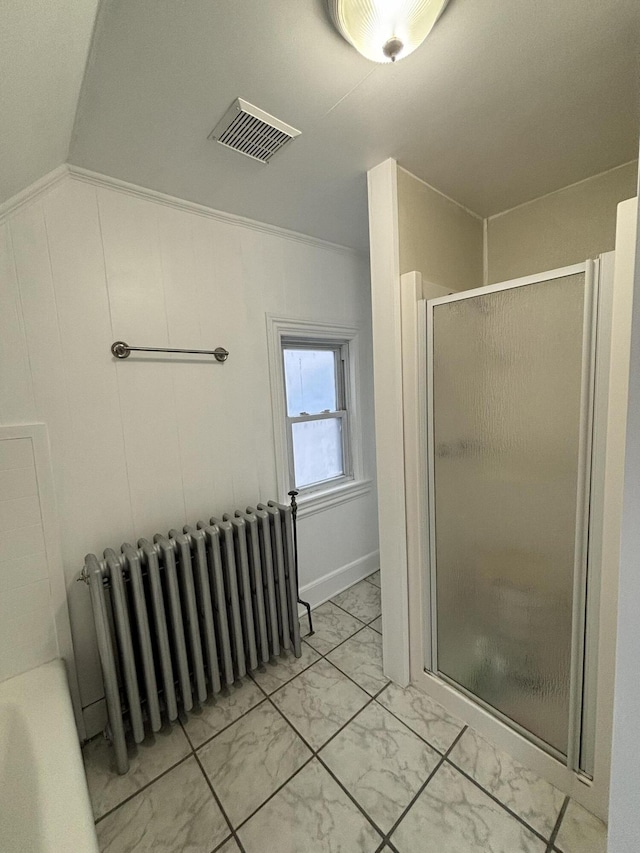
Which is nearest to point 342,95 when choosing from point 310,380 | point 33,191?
point 33,191

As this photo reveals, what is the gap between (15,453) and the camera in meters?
1.24

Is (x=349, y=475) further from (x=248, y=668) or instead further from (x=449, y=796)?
(x=449, y=796)

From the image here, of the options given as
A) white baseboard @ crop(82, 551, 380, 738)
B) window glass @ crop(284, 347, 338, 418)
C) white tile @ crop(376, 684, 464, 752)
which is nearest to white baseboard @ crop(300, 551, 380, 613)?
white baseboard @ crop(82, 551, 380, 738)

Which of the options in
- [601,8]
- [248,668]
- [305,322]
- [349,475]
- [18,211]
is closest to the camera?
[601,8]

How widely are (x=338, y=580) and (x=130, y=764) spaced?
1.39 m

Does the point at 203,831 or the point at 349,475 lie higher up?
the point at 349,475

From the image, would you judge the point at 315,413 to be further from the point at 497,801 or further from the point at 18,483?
the point at 497,801

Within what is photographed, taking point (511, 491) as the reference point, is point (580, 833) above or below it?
below

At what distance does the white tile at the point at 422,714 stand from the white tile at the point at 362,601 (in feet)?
1.77

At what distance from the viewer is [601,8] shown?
0.83m

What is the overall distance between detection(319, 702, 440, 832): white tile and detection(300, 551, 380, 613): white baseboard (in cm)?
79

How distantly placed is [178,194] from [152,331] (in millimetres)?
636

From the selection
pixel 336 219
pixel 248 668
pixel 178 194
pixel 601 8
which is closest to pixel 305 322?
pixel 336 219

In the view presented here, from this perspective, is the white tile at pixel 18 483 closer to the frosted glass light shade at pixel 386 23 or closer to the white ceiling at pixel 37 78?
the white ceiling at pixel 37 78
